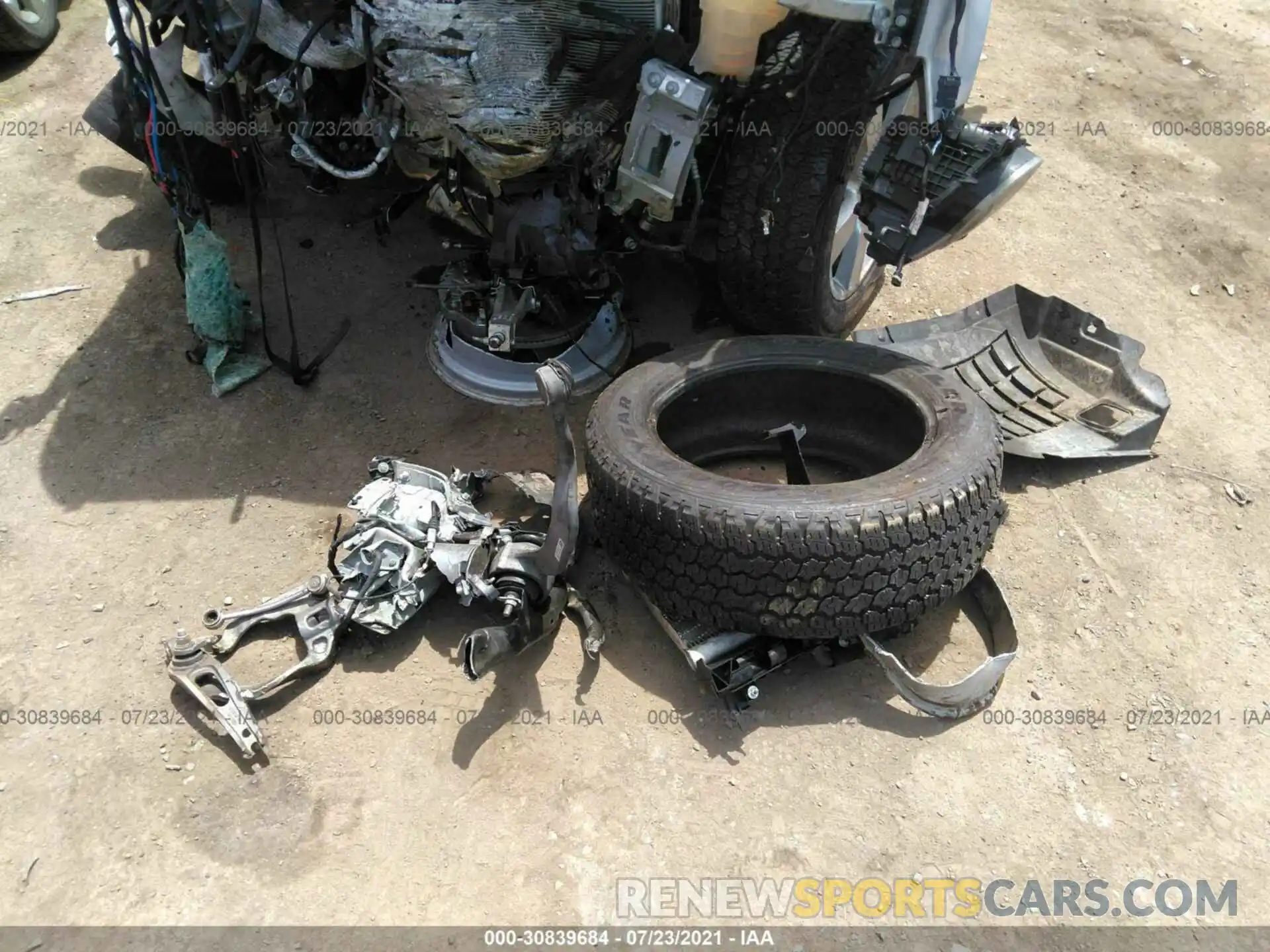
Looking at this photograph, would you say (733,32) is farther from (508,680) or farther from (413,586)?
(508,680)

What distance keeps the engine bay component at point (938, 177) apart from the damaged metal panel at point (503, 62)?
2.92 feet

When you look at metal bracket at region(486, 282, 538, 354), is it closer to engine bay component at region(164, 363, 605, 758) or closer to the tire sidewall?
the tire sidewall

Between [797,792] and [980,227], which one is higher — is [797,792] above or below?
below

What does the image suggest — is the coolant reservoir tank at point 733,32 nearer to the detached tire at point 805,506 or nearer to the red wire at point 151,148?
the detached tire at point 805,506

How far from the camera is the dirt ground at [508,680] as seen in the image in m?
2.24

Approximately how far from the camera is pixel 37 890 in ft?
7.23

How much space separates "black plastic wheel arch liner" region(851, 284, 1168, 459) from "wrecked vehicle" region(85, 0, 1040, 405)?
447 mm

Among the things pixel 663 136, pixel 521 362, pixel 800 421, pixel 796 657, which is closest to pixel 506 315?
pixel 521 362

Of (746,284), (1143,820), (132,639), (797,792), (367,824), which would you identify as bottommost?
(132,639)

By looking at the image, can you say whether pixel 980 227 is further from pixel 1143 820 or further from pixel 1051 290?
pixel 1143 820

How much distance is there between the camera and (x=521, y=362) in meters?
3.64

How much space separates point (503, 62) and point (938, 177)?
1.45 metres

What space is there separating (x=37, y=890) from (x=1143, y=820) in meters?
2.75

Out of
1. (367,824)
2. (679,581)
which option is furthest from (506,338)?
(367,824)
